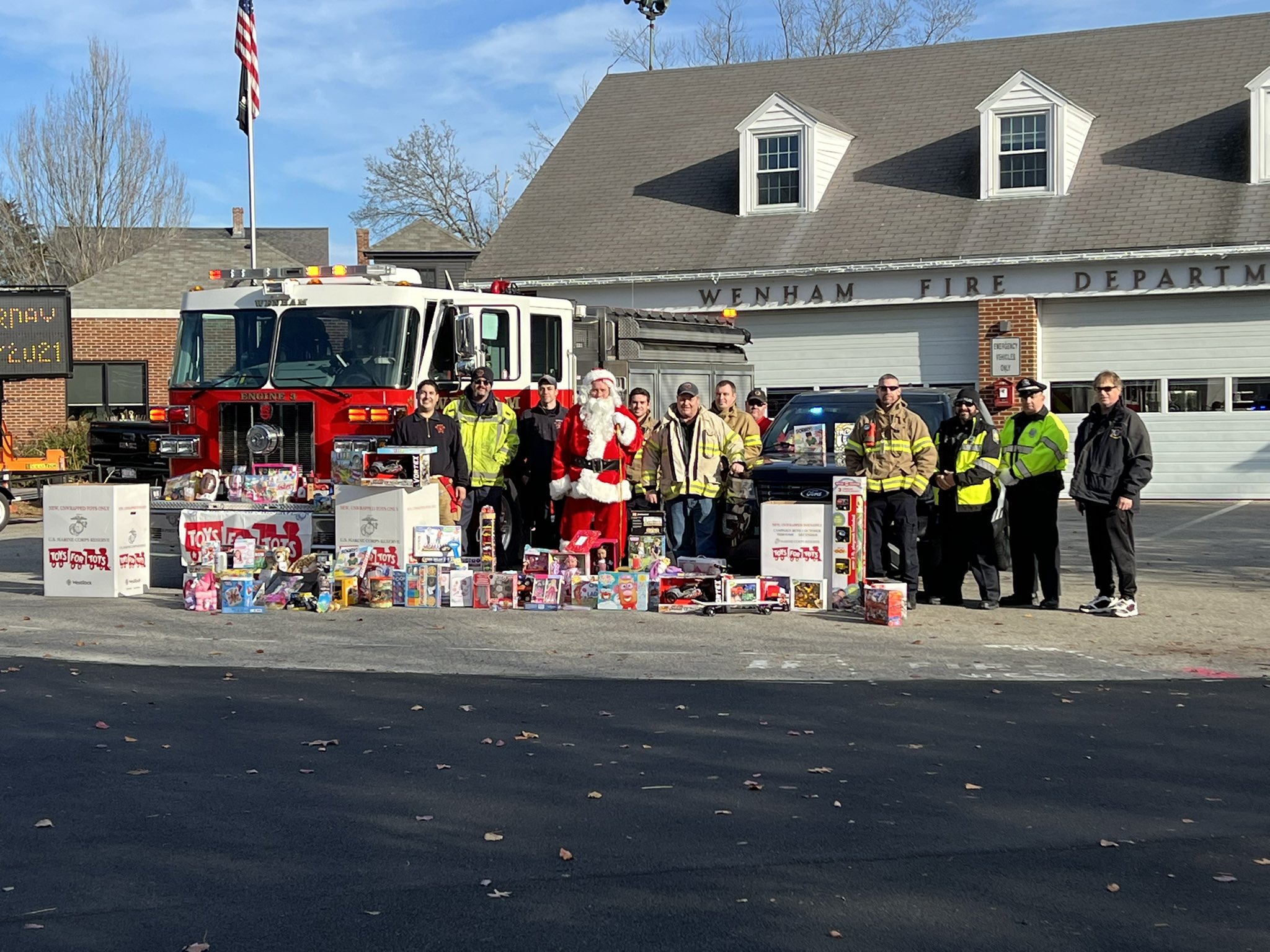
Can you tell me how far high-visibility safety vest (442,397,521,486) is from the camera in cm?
1353

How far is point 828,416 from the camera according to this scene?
14766 millimetres

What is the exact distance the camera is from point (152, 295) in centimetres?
3512

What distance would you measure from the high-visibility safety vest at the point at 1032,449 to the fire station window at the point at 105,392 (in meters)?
22.3

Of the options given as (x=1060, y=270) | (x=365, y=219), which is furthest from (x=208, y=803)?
(x=365, y=219)

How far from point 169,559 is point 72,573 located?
125 inches

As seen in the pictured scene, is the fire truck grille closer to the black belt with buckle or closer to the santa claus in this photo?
the santa claus

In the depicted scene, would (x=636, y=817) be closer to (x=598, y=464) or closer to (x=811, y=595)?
(x=811, y=595)

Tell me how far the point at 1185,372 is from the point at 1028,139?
461 cm

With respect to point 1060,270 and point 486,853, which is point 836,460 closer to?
point 486,853

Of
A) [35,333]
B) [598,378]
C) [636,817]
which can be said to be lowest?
[636,817]

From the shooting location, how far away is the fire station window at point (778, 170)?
1039 inches

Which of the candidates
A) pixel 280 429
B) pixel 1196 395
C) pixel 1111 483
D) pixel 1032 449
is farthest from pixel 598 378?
pixel 1196 395

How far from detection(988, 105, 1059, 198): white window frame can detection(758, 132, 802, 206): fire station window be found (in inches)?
131

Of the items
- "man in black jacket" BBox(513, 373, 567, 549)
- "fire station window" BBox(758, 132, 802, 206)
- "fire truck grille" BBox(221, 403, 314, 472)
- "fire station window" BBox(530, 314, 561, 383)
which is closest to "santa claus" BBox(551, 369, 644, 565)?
"man in black jacket" BBox(513, 373, 567, 549)
